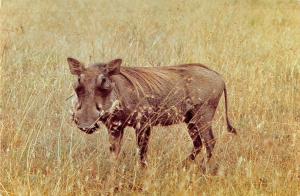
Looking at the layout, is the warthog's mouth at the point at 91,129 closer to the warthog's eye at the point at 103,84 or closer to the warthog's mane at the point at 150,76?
the warthog's eye at the point at 103,84

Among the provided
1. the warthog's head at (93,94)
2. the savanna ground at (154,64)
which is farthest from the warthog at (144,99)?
the savanna ground at (154,64)

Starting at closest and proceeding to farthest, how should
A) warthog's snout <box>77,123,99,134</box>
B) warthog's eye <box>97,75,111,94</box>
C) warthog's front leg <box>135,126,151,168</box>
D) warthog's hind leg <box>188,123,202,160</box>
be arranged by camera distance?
warthog's snout <box>77,123,99,134</box>
warthog's eye <box>97,75,111,94</box>
warthog's front leg <box>135,126,151,168</box>
warthog's hind leg <box>188,123,202,160</box>

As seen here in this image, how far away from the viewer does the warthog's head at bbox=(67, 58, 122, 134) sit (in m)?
3.68

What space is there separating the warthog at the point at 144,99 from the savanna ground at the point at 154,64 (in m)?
0.14

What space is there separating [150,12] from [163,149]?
19.4ft

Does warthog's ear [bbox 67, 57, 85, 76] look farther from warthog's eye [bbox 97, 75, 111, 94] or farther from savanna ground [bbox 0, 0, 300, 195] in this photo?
savanna ground [bbox 0, 0, 300, 195]

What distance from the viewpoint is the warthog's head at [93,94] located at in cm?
368

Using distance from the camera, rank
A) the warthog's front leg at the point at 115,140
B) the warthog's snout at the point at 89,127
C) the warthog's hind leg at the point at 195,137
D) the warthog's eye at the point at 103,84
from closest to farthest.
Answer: the warthog's snout at the point at 89,127, the warthog's eye at the point at 103,84, the warthog's front leg at the point at 115,140, the warthog's hind leg at the point at 195,137

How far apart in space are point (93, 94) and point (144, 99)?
0.60m

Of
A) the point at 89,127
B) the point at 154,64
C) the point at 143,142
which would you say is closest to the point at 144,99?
A: the point at 143,142

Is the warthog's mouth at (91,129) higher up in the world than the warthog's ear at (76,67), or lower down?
lower down

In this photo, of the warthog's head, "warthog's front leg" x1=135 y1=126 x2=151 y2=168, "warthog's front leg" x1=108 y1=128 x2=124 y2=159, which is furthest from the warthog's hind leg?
the warthog's head

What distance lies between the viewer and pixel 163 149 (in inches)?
174

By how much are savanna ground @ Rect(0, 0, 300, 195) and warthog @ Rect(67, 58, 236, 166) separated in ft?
0.47
